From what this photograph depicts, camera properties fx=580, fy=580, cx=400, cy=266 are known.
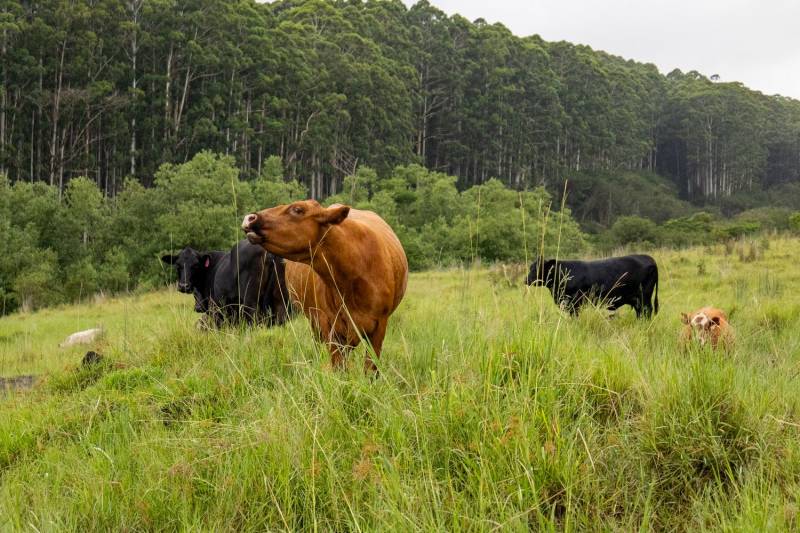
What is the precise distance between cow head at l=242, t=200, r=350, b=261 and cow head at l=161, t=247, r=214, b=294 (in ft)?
16.0

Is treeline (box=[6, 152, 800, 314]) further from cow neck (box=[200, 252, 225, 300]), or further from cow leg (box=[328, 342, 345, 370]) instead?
cow leg (box=[328, 342, 345, 370])

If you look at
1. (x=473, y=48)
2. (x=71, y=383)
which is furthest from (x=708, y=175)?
(x=71, y=383)

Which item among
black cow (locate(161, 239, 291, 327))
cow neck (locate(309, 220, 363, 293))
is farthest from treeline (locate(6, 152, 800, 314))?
cow neck (locate(309, 220, 363, 293))

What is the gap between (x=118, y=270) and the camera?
22.5 meters

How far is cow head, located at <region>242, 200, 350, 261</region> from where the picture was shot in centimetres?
326

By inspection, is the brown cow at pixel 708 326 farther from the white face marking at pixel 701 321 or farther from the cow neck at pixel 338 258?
the cow neck at pixel 338 258

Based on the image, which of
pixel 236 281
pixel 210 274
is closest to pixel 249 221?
pixel 236 281

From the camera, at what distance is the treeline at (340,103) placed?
34938 mm

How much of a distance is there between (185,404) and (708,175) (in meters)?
88.6

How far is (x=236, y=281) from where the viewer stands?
24.3ft

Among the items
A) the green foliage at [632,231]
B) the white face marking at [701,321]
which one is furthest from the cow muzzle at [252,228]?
the green foliage at [632,231]

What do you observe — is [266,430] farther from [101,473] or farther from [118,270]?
[118,270]

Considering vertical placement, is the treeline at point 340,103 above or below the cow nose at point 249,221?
above

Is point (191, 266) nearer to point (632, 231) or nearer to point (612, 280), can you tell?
point (612, 280)
